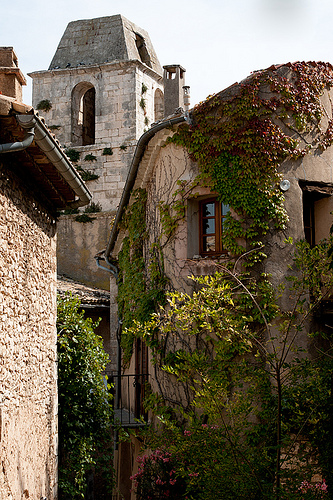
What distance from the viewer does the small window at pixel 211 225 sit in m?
9.72

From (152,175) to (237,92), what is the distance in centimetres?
238

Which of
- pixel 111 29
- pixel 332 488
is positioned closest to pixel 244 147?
pixel 332 488

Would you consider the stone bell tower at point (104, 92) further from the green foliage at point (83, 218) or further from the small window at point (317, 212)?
the small window at point (317, 212)

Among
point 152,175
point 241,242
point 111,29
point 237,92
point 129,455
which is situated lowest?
point 129,455

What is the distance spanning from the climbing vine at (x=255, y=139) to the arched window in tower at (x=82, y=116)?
12.2 metres

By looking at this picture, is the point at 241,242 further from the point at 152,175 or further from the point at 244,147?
the point at 152,175

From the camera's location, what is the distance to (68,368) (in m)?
8.79

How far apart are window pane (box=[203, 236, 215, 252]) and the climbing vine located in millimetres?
490

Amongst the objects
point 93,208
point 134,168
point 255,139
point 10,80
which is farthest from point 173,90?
point 93,208

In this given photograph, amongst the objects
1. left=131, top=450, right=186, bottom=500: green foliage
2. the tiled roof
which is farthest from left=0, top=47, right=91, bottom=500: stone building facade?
the tiled roof

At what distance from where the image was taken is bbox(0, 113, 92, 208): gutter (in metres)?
5.51

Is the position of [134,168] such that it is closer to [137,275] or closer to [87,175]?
[137,275]

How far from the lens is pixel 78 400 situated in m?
8.89

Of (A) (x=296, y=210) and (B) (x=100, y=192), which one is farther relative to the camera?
(B) (x=100, y=192)
